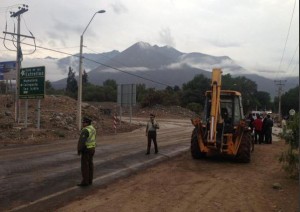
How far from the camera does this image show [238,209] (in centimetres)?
861

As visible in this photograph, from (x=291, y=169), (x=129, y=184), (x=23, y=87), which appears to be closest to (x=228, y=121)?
(x=291, y=169)

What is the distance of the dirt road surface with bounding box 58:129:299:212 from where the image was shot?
8.76 m

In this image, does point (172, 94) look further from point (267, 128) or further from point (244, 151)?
point (244, 151)

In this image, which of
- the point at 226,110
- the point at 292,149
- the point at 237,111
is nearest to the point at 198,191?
the point at 292,149

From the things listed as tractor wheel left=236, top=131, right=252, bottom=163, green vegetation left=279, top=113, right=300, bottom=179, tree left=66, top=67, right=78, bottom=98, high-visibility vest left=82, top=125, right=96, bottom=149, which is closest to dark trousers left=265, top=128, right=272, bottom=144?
tractor wheel left=236, top=131, right=252, bottom=163

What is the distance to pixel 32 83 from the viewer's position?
30.3 meters

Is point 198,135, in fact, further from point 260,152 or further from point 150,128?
point 260,152

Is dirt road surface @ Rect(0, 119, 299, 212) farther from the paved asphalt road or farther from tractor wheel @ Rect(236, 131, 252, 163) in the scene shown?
tractor wheel @ Rect(236, 131, 252, 163)

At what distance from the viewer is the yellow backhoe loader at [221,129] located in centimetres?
1576

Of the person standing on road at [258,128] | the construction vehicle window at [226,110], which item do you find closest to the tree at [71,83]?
the person standing on road at [258,128]

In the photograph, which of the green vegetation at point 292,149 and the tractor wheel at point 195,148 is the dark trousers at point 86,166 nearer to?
the green vegetation at point 292,149

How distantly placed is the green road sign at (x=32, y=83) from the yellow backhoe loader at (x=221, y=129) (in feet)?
51.6

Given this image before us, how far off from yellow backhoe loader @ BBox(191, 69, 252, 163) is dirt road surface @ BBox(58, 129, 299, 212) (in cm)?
119

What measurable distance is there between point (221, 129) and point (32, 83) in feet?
58.0
